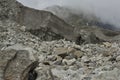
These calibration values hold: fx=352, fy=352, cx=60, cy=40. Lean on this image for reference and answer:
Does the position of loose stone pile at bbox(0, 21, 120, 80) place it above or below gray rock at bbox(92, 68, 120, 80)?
below

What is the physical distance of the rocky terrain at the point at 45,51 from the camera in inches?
283

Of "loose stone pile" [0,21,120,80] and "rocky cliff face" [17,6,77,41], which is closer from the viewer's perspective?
"loose stone pile" [0,21,120,80]

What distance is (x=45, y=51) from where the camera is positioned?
470 inches

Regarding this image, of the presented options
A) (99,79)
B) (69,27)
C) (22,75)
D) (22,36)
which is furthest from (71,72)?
(69,27)

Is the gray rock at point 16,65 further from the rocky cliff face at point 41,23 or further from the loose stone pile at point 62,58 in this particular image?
the rocky cliff face at point 41,23

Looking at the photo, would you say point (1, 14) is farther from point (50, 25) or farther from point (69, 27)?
point (69, 27)

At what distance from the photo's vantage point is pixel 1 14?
1520cm

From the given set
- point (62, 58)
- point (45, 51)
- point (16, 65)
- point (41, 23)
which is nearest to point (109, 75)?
point (16, 65)

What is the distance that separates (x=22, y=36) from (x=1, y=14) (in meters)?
2.22

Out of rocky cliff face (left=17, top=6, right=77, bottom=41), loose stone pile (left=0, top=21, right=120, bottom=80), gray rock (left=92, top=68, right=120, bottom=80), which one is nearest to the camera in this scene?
gray rock (left=92, top=68, right=120, bottom=80)

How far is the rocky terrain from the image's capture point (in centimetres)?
718

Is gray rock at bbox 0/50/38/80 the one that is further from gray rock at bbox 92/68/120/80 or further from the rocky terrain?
gray rock at bbox 92/68/120/80

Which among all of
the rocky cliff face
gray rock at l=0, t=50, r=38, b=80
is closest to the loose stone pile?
gray rock at l=0, t=50, r=38, b=80

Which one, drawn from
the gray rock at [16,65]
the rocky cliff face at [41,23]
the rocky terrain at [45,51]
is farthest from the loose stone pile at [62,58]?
the rocky cliff face at [41,23]
